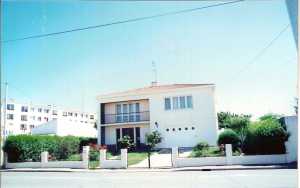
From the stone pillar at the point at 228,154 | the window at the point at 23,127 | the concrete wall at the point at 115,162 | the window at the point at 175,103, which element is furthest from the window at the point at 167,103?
the window at the point at 23,127

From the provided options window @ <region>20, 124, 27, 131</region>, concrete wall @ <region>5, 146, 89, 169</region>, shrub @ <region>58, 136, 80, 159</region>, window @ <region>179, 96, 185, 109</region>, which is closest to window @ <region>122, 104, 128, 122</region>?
shrub @ <region>58, 136, 80, 159</region>

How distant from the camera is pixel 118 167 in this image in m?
16.5

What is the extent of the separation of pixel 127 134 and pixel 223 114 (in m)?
24.6

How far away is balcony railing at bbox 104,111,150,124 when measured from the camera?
26513 mm

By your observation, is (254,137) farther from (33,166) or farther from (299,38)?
(299,38)

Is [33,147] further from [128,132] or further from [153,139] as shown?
[128,132]

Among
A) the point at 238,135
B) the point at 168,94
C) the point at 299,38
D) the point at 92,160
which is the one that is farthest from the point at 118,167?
the point at 299,38

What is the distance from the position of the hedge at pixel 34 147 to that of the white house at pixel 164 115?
518 centimetres

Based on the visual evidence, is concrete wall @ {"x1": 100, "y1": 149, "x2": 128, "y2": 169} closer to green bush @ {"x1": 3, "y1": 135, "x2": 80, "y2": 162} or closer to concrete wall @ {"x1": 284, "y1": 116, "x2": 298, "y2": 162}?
green bush @ {"x1": 3, "y1": 135, "x2": 80, "y2": 162}

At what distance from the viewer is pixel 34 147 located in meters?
19.6

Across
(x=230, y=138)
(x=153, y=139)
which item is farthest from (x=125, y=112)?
(x=230, y=138)

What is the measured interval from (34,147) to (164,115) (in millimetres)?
10629

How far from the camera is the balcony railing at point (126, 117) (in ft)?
87.0

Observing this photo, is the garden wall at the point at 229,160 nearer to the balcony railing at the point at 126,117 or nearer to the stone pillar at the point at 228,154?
the stone pillar at the point at 228,154
